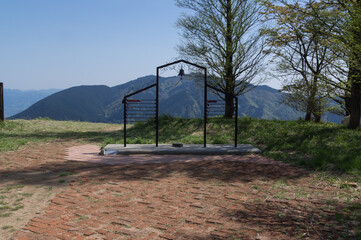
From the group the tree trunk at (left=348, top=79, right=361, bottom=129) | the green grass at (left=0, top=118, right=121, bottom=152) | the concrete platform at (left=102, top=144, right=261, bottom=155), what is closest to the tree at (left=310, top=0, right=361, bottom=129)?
the tree trunk at (left=348, top=79, right=361, bottom=129)

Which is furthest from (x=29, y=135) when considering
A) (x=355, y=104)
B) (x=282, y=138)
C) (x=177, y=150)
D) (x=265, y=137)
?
(x=355, y=104)

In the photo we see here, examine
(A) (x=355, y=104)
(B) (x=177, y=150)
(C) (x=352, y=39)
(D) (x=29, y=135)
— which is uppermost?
(C) (x=352, y=39)

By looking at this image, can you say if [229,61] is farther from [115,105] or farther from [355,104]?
[115,105]

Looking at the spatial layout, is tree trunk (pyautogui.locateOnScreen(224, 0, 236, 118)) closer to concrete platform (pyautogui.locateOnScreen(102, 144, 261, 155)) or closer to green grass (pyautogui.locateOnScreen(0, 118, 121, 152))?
green grass (pyautogui.locateOnScreen(0, 118, 121, 152))

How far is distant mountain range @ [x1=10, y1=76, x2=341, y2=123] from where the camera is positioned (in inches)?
5128

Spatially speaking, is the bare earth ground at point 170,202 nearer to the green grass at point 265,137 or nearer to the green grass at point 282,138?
the green grass at point 282,138

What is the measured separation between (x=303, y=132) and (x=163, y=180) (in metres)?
7.71

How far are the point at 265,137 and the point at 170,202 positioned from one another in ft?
25.3

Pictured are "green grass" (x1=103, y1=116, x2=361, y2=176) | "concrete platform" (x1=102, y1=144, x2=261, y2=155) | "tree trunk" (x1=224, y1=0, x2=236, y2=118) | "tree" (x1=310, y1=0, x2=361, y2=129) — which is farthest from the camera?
"tree trunk" (x1=224, y1=0, x2=236, y2=118)

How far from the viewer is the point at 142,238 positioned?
341 centimetres

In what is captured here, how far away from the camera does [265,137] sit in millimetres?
11539

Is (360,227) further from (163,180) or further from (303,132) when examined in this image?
(303,132)

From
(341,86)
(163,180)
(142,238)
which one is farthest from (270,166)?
(341,86)

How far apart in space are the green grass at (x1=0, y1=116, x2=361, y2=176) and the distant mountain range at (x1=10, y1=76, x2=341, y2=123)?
Result: 10647cm
